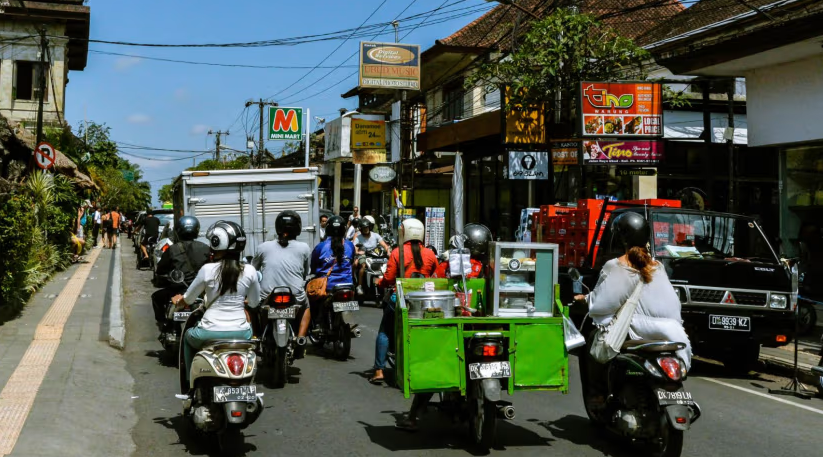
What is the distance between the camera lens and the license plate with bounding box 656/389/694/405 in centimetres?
549

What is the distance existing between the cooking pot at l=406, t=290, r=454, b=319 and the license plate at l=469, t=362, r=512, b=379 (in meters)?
0.77

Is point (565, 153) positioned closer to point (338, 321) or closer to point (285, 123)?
point (338, 321)

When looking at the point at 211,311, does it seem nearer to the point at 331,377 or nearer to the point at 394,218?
the point at 331,377

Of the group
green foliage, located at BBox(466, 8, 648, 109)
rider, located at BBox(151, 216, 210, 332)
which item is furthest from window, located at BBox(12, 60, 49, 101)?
rider, located at BBox(151, 216, 210, 332)

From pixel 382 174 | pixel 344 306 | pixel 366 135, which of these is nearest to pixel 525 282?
pixel 344 306

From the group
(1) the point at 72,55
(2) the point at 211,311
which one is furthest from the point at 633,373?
(1) the point at 72,55

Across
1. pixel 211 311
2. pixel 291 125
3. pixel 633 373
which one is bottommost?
pixel 633 373

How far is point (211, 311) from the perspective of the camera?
6281mm

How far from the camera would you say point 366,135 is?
35.1 metres

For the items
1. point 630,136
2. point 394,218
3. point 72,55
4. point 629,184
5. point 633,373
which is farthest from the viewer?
point 72,55

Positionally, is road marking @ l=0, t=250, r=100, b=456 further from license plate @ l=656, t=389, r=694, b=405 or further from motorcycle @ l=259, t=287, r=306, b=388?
license plate @ l=656, t=389, r=694, b=405

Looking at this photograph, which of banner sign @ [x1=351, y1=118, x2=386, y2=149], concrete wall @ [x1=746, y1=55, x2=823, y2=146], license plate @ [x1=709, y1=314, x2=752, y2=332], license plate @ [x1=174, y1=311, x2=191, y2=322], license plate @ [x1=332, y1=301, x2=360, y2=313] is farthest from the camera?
banner sign @ [x1=351, y1=118, x2=386, y2=149]

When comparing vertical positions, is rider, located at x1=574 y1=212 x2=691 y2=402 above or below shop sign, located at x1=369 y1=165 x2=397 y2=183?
below

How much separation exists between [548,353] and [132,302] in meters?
12.6
